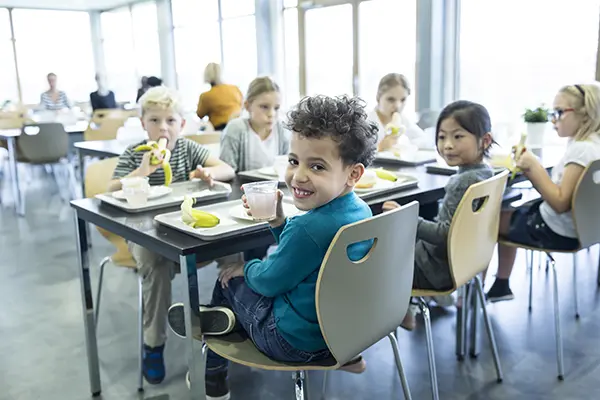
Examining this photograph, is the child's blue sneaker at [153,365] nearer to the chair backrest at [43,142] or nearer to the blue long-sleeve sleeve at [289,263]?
the blue long-sleeve sleeve at [289,263]

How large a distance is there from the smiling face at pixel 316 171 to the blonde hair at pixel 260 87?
4.00ft

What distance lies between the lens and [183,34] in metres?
9.56

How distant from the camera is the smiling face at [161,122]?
7.00 ft

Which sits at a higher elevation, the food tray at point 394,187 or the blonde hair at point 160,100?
the blonde hair at point 160,100

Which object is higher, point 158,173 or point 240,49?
point 240,49

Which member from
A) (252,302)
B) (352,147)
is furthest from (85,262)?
(352,147)

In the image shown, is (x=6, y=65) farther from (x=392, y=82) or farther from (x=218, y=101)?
(x=392, y=82)

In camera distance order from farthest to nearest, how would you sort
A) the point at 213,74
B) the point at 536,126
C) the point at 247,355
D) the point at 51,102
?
1. the point at 51,102
2. the point at 213,74
3. the point at 536,126
4. the point at 247,355

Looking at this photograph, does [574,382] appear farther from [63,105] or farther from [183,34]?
[183,34]

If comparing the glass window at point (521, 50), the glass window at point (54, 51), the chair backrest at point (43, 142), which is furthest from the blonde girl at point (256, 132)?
the glass window at point (54, 51)

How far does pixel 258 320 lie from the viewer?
1296mm

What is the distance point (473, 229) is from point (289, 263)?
2.25 feet

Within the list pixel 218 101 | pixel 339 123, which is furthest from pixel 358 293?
pixel 218 101

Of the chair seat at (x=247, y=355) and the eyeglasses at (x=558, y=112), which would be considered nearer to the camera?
the chair seat at (x=247, y=355)
